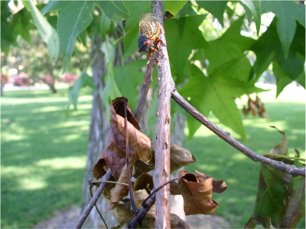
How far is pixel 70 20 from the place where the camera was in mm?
585

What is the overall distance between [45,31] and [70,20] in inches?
2.4

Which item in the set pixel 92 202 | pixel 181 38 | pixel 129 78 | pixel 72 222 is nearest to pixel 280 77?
pixel 181 38

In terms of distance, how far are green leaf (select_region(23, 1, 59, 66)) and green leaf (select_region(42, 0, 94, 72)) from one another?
0.04m

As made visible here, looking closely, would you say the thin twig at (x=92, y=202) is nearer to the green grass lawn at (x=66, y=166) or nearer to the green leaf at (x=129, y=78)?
the green leaf at (x=129, y=78)

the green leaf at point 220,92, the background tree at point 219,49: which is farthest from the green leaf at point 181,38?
the green leaf at point 220,92

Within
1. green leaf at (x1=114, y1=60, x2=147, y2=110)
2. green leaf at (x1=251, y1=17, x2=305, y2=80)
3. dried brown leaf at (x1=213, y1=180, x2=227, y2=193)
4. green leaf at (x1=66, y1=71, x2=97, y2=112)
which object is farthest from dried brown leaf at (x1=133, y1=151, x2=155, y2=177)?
green leaf at (x1=66, y1=71, x2=97, y2=112)

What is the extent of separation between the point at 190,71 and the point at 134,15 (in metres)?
0.43

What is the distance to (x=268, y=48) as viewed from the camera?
1.00 metres

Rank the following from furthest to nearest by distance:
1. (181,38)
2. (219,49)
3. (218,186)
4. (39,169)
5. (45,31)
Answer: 1. (39,169)
2. (219,49)
3. (181,38)
4. (45,31)
5. (218,186)

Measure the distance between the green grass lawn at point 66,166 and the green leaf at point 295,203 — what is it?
184 cm

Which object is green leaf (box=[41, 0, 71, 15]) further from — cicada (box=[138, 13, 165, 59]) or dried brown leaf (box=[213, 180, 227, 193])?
dried brown leaf (box=[213, 180, 227, 193])

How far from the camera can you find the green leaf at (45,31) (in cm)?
56

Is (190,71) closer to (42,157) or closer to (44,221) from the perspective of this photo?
(44,221)

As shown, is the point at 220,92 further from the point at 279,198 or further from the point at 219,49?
the point at 279,198
